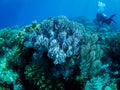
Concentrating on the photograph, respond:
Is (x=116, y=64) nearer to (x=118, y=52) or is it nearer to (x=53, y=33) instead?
(x=118, y=52)

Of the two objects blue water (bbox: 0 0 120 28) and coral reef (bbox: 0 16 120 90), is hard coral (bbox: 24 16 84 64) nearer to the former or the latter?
coral reef (bbox: 0 16 120 90)

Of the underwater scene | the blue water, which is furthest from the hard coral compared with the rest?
the blue water

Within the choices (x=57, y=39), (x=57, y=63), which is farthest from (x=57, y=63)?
(x=57, y=39)

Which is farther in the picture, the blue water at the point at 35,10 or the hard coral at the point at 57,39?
the blue water at the point at 35,10

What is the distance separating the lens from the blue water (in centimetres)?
9705

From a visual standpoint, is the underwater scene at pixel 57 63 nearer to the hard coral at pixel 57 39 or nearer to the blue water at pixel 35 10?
the hard coral at pixel 57 39

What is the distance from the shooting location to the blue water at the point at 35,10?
97050 mm

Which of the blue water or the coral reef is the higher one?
the blue water

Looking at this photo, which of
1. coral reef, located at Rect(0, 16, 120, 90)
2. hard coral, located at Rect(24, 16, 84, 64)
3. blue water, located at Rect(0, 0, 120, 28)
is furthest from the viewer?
blue water, located at Rect(0, 0, 120, 28)

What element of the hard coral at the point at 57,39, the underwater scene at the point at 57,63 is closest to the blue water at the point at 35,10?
the underwater scene at the point at 57,63

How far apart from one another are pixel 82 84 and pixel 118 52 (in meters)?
2.21

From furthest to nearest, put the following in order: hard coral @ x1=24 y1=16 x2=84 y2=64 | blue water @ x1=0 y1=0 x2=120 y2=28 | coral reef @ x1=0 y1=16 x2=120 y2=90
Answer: blue water @ x1=0 y1=0 x2=120 y2=28, coral reef @ x1=0 y1=16 x2=120 y2=90, hard coral @ x1=24 y1=16 x2=84 y2=64

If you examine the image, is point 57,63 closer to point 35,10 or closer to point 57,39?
point 57,39

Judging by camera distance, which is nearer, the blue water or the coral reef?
the coral reef
